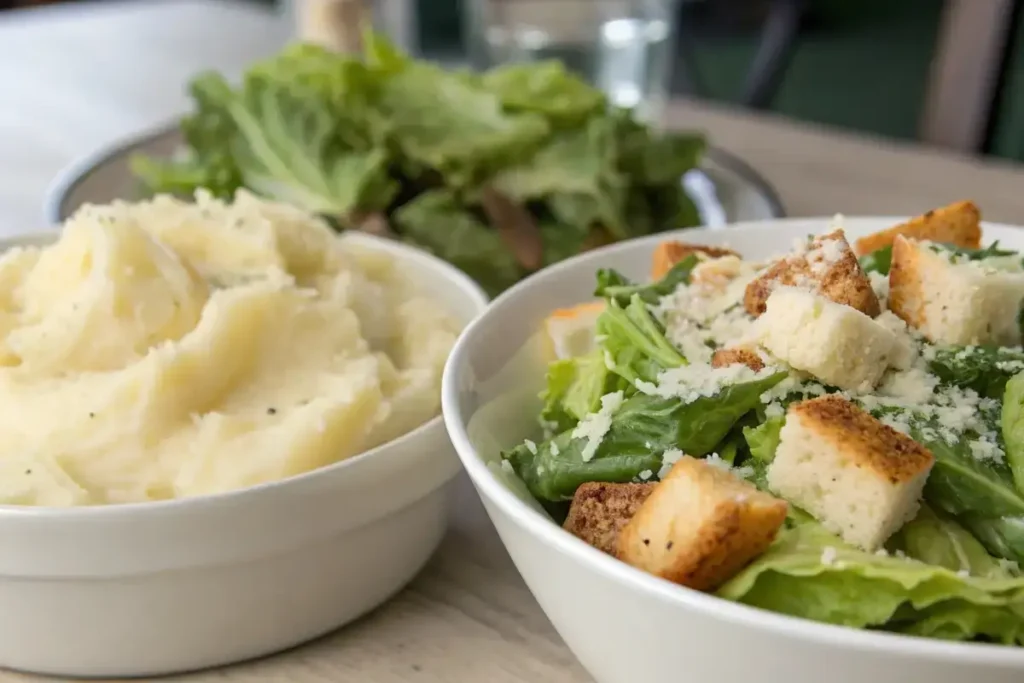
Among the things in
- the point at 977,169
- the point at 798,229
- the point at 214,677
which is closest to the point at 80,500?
the point at 214,677

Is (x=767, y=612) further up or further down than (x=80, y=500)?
further up

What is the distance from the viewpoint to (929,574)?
77 cm

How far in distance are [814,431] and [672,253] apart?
45 cm

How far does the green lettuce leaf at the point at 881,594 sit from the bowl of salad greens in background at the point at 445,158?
1.24m

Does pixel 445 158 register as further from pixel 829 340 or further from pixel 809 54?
pixel 809 54

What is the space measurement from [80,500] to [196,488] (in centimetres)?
11

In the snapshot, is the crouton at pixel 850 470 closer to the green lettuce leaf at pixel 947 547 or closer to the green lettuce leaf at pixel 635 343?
the green lettuce leaf at pixel 947 547

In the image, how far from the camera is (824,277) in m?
1.02

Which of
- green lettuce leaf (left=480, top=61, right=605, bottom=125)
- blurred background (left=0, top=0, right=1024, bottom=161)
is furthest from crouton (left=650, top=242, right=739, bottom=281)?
blurred background (left=0, top=0, right=1024, bottom=161)

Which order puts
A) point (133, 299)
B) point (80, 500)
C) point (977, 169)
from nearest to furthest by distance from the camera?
1. point (80, 500)
2. point (133, 299)
3. point (977, 169)

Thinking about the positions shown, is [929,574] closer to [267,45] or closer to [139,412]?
[139,412]

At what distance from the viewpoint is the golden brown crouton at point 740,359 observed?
1.00 meters

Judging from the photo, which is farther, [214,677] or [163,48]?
[163,48]

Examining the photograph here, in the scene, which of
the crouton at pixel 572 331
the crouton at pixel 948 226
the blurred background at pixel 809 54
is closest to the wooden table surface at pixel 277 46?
the crouton at pixel 572 331
